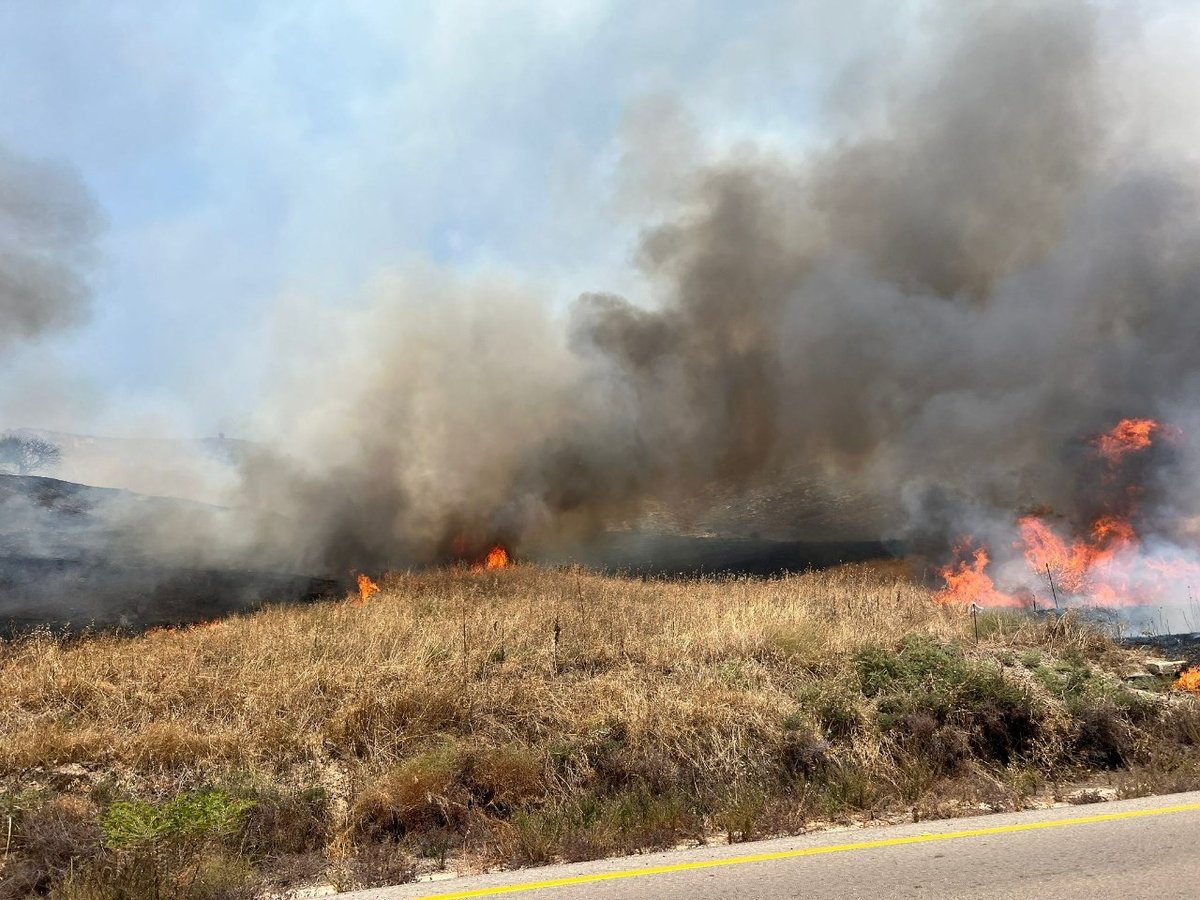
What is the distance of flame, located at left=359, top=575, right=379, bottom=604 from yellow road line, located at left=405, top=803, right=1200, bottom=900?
12.0 meters

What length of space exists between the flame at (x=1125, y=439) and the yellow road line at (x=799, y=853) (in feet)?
62.0

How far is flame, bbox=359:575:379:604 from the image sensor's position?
16.1 m

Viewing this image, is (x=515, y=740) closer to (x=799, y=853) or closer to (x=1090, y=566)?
(x=799, y=853)

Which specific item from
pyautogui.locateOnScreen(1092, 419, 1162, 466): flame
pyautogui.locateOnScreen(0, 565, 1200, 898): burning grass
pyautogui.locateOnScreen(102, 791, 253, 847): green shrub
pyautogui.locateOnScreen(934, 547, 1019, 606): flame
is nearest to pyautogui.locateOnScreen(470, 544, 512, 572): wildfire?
pyautogui.locateOnScreen(0, 565, 1200, 898): burning grass

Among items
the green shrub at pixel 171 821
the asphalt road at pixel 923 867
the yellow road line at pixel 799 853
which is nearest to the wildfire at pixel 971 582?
the yellow road line at pixel 799 853

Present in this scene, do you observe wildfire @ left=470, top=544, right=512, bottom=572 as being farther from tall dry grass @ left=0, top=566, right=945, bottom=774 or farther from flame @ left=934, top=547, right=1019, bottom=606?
flame @ left=934, top=547, right=1019, bottom=606

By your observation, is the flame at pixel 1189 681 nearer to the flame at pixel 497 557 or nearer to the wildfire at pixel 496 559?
the wildfire at pixel 496 559

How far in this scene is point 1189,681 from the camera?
9.36m

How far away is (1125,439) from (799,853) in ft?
71.3

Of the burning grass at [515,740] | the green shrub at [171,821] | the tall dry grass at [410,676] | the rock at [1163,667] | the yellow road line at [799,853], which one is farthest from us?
the rock at [1163,667]

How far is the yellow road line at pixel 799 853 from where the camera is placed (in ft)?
14.5

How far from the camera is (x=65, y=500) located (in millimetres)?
18781

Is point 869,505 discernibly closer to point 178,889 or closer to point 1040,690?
point 1040,690

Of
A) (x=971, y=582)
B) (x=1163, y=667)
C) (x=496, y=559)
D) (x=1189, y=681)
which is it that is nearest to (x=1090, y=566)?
(x=971, y=582)
